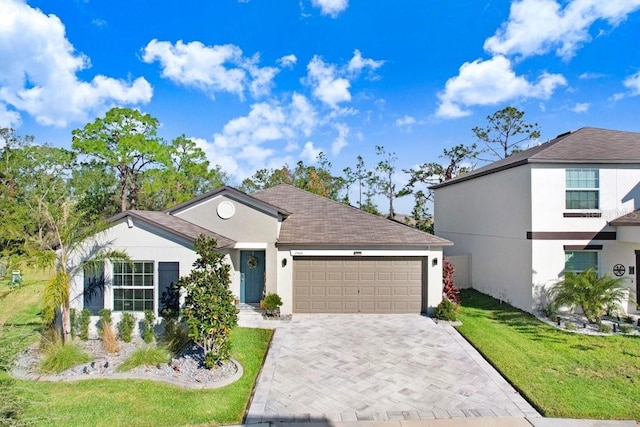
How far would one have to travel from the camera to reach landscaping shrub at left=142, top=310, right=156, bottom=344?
425 inches

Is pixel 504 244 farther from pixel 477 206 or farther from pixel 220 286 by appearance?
pixel 220 286

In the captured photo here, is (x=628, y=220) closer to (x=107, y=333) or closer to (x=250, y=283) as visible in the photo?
(x=250, y=283)

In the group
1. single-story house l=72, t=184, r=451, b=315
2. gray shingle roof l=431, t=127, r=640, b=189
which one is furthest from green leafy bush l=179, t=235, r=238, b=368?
gray shingle roof l=431, t=127, r=640, b=189

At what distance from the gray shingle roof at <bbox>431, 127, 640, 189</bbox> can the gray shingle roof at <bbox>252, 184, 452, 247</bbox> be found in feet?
16.1

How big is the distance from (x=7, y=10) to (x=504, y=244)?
19.9 m

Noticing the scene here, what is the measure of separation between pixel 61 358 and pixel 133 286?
297cm

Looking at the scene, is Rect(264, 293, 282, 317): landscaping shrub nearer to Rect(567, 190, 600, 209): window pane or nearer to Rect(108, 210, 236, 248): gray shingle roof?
Rect(108, 210, 236, 248): gray shingle roof

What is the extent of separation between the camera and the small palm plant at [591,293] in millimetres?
12516

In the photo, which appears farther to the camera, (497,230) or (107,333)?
(497,230)

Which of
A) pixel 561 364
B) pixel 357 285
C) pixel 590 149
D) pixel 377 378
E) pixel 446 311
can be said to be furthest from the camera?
pixel 357 285

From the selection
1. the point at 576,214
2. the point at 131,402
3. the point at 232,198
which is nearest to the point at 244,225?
the point at 232,198

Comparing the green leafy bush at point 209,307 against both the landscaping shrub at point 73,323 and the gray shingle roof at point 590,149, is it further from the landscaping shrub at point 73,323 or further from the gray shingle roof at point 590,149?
the gray shingle roof at point 590,149

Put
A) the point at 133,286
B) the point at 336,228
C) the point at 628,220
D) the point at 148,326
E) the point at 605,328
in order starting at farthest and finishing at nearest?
the point at 336,228 → the point at 628,220 → the point at 605,328 → the point at 133,286 → the point at 148,326

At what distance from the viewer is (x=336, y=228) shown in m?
15.5
